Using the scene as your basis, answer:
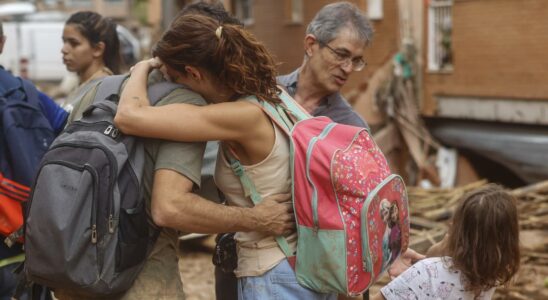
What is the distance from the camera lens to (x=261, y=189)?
2.80 metres

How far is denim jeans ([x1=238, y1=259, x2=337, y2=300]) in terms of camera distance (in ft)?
9.11

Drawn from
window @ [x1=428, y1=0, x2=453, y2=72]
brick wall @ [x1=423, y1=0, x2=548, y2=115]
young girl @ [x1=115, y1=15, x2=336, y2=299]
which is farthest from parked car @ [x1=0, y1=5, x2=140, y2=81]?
young girl @ [x1=115, y1=15, x2=336, y2=299]

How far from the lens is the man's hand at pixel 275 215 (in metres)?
2.75

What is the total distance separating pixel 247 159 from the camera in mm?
2773

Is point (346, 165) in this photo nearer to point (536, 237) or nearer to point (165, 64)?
point (165, 64)

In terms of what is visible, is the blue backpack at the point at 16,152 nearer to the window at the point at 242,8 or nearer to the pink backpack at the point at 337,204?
the pink backpack at the point at 337,204

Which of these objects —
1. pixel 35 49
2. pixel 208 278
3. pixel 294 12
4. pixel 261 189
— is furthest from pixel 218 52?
pixel 35 49

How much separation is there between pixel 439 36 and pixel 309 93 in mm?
10511

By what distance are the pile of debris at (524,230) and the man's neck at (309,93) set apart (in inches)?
86.3

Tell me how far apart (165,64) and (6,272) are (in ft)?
3.99

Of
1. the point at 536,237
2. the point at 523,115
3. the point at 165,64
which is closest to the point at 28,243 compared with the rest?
the point at 165,64

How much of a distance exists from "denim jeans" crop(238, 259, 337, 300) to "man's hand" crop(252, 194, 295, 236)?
0.11m

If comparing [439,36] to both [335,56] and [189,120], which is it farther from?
[189,120]

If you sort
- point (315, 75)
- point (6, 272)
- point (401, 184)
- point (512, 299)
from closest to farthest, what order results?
1. point (401, 184)
2. point (6, 272)
3. point (315, 75)
4. point (512, 299)
